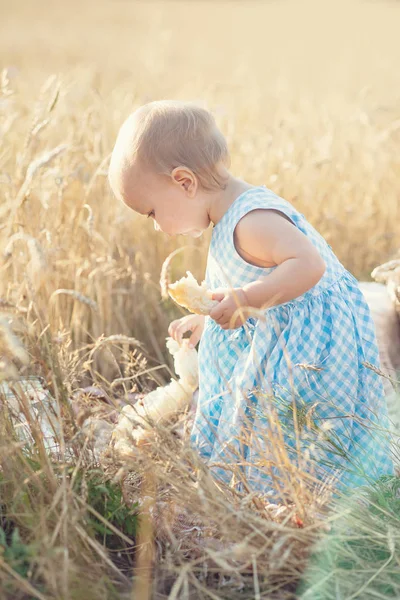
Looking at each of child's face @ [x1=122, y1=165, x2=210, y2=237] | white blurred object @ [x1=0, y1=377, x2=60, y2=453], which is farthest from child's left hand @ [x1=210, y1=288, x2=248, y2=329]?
white blurred object @ [x1=0, y1=377, x2=60, y2=453]

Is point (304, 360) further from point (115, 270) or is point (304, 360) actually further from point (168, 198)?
point (115, 270)

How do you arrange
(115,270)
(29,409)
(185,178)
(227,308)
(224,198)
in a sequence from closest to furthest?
1. (29,409)
2. (227,308)
3. (185,178)
4. (224,198)
5. (115,270)

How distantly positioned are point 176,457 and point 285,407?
41 centimetres

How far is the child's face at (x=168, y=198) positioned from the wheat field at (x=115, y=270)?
0.25 m

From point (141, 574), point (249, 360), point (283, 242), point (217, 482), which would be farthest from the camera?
point (249, 360)

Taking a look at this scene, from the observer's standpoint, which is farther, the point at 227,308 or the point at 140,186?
the point at 140,186

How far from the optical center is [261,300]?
179cm

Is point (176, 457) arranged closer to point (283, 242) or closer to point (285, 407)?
point (285, 407)

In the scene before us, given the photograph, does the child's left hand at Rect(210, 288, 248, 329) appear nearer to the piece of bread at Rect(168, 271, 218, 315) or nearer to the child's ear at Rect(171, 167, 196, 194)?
the piece of bread at Rect(168, 271, 218, 315)

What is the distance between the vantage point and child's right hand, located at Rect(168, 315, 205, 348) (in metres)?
2.15

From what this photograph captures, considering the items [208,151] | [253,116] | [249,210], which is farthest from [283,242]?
[253,116]

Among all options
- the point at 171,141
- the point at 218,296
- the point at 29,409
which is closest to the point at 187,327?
the point at 218,296

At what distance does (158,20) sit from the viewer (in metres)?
4.73

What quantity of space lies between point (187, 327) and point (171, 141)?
0.58 meters
